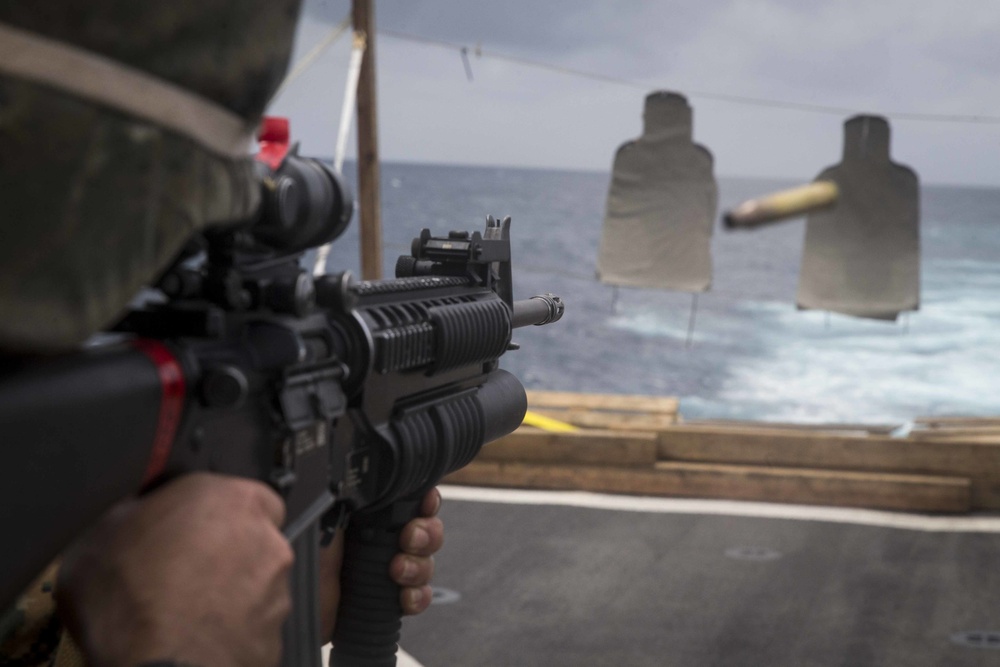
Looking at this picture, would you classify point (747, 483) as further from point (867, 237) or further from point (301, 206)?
point (301, 206)

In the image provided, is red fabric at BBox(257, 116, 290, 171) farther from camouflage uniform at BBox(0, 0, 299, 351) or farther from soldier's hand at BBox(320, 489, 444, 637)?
soldier's hand at BBox(320, 489, 444, 637)

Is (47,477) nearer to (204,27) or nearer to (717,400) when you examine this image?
(204,27)

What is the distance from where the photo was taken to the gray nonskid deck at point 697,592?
2.07 m

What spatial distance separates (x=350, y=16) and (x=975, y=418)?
270cm

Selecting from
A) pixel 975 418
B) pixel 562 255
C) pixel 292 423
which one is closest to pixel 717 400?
pixel 562 255

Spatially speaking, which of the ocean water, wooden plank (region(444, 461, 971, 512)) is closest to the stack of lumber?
wooden plank (region(444, 461, 971, 512))

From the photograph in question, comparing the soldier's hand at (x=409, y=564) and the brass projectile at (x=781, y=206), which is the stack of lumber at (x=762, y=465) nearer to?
the soldier's hand at (x=409, y=564)

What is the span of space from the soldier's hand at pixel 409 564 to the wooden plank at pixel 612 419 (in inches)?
93.1

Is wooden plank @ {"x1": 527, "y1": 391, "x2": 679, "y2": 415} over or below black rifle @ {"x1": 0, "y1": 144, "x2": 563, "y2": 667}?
below

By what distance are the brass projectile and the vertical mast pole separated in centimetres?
303

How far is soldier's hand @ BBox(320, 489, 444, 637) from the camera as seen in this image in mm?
1130

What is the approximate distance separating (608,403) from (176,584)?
10.9 ft

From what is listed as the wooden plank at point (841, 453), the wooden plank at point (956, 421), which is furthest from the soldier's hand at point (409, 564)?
the wooden plank at point (956, 421)

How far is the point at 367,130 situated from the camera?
3381mm
